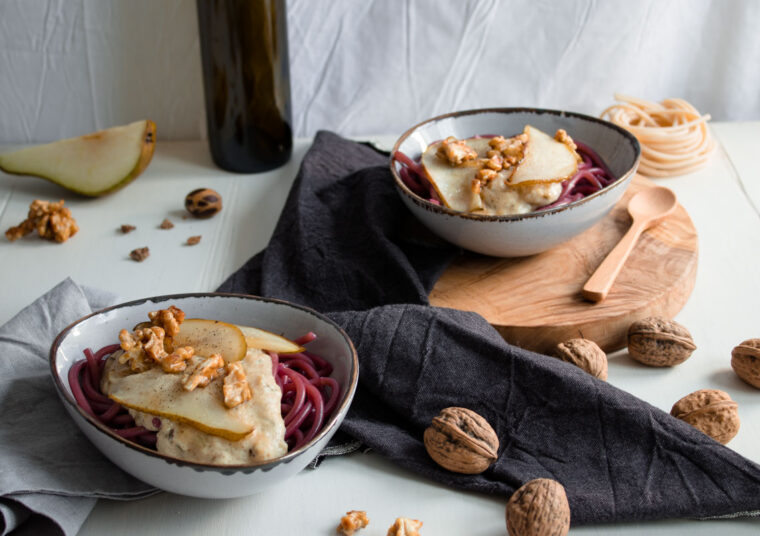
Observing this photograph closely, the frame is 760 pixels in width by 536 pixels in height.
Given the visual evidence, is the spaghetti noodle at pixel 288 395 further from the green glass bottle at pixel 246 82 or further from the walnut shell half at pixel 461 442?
the green glass bottle at pixel 246 82

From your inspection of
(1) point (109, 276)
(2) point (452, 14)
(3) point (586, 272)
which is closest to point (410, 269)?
(3) point (586, 272)

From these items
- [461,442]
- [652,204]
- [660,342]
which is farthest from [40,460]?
[652,204]

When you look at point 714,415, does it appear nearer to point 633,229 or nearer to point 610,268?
point 610,268

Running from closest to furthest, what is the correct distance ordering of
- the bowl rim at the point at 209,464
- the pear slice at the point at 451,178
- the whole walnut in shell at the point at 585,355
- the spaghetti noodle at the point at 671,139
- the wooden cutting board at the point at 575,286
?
the bowl rim at the point at 209,464 → the whole walnut in shell at the point at 585,355 → the wooden cutting board at the point at 575,286 → the pear slice at the point at 451,178 → the spaghetti noodle at the point at 671,139

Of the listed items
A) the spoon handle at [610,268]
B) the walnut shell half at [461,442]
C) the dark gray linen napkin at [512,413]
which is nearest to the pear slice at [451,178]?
the dark gray linen napkin at [512,413]

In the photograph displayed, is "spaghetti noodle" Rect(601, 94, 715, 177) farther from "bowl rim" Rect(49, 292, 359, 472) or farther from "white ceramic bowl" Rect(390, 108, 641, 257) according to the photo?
"bowl rim" Rect(49, 292, 359, 472)

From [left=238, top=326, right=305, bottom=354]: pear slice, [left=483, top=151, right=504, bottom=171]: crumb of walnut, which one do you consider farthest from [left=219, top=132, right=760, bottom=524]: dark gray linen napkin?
[left=483, top=151, right=504, bottom=171]: crumb of walnut

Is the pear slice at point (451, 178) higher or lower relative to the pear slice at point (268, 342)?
higher
